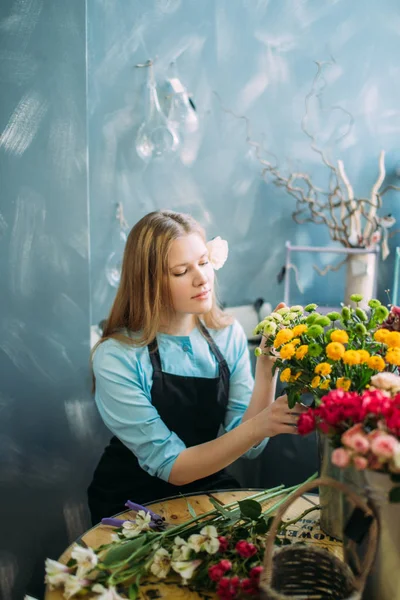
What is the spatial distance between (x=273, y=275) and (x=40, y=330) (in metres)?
1.16

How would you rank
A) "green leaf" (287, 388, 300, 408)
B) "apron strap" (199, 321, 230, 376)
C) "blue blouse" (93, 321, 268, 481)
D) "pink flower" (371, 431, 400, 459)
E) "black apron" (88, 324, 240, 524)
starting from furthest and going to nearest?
"apron strap" (199, 321, 230, 376)
"black apron" (88, 324, 240, 524)
"blue blouse" (93, 321, 268, 481)
"green leaf" (287, 388, 300, 408)
"pink flower" (371, 431, 400, 459)

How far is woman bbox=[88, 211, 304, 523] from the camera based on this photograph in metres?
1.50

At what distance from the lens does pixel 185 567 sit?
1.05 metres

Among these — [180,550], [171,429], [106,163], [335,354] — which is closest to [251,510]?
[180,550]

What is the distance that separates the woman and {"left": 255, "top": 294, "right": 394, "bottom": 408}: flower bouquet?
0.32 metres

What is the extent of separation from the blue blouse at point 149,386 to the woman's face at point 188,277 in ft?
0.50

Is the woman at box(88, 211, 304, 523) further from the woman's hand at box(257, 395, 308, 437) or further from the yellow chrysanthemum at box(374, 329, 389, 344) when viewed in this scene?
the yellow chrysanthemum at box(374, 329, 389, 344)

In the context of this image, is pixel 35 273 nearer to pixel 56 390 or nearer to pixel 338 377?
pixel 56 390

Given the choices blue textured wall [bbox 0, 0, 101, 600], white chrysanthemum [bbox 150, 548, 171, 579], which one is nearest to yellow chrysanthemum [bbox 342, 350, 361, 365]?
white chrysanthemum [bbox 150, 548, 171, 579]

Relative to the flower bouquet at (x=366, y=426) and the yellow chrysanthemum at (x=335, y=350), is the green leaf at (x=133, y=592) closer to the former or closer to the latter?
the flower bouquet at (x=366, y=426)

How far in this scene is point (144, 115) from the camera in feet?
7.54

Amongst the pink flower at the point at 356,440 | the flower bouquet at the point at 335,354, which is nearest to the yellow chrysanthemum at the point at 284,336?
the flower bouquet at the point at 335,354

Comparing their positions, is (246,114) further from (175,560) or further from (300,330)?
(175,560)

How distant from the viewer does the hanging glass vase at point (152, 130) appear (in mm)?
2279
